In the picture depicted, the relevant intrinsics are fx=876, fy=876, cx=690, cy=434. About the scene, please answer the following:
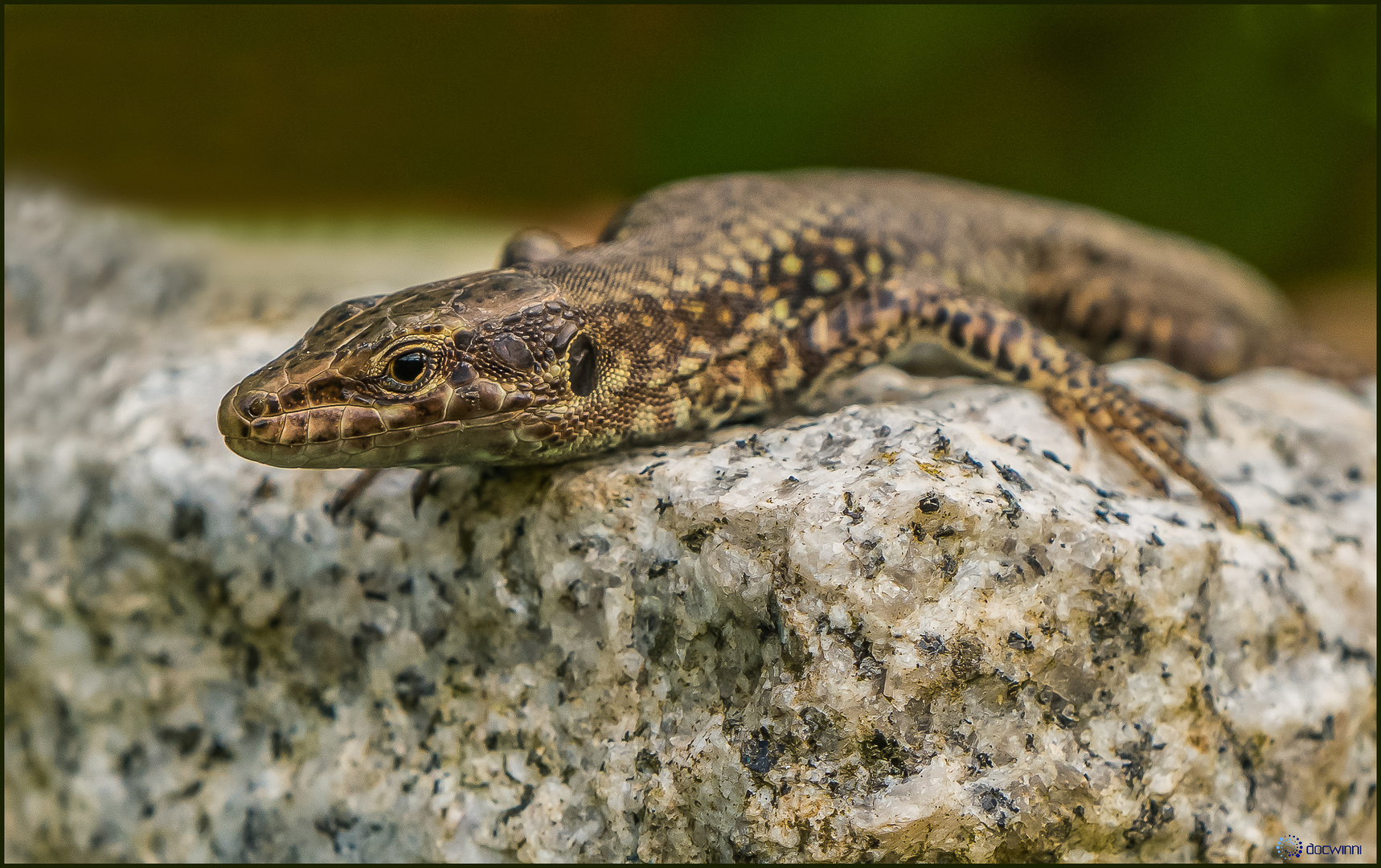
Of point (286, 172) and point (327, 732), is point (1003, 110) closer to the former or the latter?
point (286, 172)

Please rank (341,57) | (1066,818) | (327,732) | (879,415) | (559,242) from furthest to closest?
(341,57), (559,242), (327,732), (879,415), (1066,818)

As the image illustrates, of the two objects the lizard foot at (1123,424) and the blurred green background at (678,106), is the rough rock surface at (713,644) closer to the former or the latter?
the lizard foot at (1123,424)

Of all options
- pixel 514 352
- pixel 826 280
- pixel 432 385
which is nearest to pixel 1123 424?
Answer: pixel 826 280

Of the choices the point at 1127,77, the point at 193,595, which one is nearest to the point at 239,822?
the point at 193,595

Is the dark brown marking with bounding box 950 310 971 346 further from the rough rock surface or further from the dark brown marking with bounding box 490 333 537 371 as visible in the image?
the dark brown marking with bounding box 490 333 537 371

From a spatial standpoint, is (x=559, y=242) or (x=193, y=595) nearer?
(x=193, y=595)

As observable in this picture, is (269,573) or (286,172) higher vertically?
(286,172)

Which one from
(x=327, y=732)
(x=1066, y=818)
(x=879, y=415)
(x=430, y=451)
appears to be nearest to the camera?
(x=1066, y=818)

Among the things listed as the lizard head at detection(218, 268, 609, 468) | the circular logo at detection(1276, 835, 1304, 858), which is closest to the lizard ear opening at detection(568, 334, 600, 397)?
the lizard head at detection(218, 268, 609, 468)
